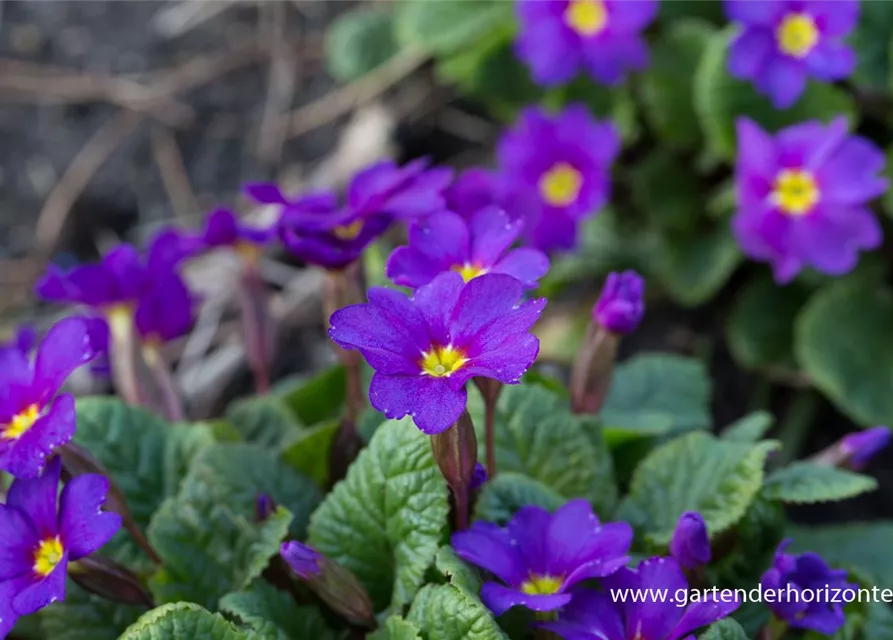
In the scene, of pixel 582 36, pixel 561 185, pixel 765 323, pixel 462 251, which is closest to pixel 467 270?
pixel 462 251

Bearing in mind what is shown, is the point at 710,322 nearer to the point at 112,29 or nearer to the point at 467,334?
the point at 467,334

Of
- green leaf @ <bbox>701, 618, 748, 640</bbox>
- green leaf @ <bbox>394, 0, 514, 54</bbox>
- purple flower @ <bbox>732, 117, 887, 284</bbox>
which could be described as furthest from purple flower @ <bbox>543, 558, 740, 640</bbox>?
green leaf @ <bbox>394, 0, 514, 54</bbox>

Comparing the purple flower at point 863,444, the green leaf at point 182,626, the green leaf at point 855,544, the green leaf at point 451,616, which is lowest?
the green leaf at point 855,544

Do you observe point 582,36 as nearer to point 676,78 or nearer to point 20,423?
point 676,78

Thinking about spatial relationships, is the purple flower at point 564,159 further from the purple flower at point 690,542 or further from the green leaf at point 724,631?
the green leaf at point 724,631

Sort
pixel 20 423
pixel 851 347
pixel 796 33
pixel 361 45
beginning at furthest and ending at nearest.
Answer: pixel 361 45 < pixel 851 347 < pixel 796 33 < pixel 20 423

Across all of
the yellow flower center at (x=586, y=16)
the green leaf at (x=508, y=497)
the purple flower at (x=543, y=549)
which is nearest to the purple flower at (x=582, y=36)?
the yellow flower center at (x=586, y=16)

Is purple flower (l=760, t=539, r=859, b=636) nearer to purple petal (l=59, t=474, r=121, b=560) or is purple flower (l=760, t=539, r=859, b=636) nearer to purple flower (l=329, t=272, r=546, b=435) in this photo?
purple flower (l=329, t=272, r=546, b=435)
